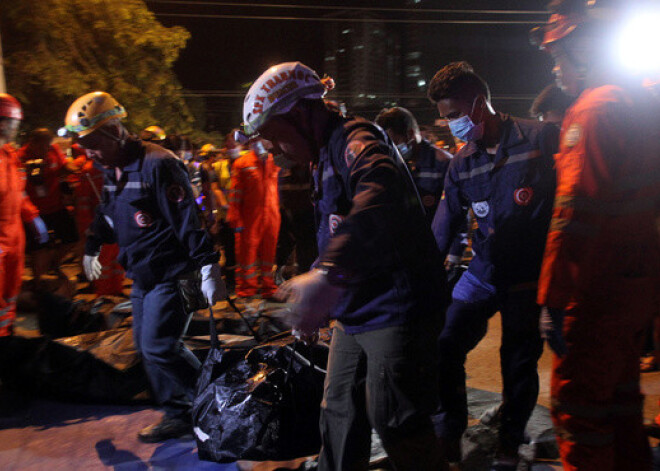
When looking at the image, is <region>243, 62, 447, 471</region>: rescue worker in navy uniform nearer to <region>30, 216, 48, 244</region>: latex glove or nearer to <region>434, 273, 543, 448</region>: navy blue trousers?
<region>434, 273, 543, 448</region>: navy blue trousers

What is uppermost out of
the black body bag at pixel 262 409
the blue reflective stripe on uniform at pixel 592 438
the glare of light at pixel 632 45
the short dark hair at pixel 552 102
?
the short dark hair at pixel 552 102

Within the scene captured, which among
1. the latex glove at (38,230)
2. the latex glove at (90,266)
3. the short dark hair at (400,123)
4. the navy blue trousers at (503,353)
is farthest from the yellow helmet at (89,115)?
the latex glove at (38,230)

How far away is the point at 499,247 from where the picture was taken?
9.70ft

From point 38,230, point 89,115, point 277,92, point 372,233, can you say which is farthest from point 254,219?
point 372,233

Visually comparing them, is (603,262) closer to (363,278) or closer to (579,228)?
(579,228)

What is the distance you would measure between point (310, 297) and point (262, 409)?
138 centimetres

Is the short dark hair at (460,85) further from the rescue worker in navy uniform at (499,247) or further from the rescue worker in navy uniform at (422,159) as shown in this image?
the rescue worker in navy uniform at (422,159)

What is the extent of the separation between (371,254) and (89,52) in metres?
14.8

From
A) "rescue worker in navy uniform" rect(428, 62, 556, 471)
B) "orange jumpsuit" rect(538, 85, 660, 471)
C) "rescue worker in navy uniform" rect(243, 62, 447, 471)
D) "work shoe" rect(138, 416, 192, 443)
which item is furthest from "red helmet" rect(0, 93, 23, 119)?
"orange jumpsuit" rect(538, 85, 660, 471)

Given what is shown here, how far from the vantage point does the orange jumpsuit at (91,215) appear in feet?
23.6

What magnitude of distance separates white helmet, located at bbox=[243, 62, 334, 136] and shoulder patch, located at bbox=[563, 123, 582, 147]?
1012 mm

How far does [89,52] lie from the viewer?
14.5 metres

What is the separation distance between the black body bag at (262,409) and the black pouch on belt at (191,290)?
555mm

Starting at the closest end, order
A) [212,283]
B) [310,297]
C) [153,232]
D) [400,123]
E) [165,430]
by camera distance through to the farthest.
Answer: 1. [310,297]
2. [212,283]
3. [153,232]
4. [165,430]
5. [400,123]
